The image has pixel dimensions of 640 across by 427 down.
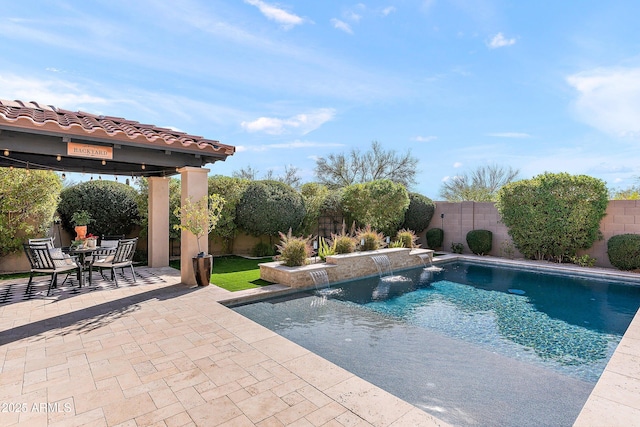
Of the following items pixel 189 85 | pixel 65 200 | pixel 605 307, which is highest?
pixel 189 85

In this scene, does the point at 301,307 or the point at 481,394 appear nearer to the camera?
the point at 481,394

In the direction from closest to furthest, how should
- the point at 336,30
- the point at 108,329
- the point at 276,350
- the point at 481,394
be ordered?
the point at 481,394 < the point at 276,350 < the point at 108,329 < the point at 336,30

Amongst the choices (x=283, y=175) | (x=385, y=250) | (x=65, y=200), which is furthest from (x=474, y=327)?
(x=283, y=175)

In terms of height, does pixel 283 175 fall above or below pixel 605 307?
above

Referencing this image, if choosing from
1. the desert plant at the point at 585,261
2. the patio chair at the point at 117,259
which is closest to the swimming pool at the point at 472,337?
the desert plant at the point at 585,261

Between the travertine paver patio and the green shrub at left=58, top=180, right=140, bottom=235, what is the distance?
6179 mm

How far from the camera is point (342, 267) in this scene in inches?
374

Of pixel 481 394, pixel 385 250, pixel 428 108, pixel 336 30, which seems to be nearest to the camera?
pixel 481 394

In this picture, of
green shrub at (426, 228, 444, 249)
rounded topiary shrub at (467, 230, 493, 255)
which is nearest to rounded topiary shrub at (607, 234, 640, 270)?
rounded topiary shrub at (467, 230, 493, 255)

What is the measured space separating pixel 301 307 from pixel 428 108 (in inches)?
547

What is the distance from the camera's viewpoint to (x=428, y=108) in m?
16.8

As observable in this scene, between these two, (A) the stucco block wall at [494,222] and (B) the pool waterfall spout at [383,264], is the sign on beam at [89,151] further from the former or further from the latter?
(A) the stucco block wall at [494,222]

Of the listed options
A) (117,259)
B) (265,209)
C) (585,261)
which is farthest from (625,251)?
(117,259)

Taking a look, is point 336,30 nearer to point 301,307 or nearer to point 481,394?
point 301,307
